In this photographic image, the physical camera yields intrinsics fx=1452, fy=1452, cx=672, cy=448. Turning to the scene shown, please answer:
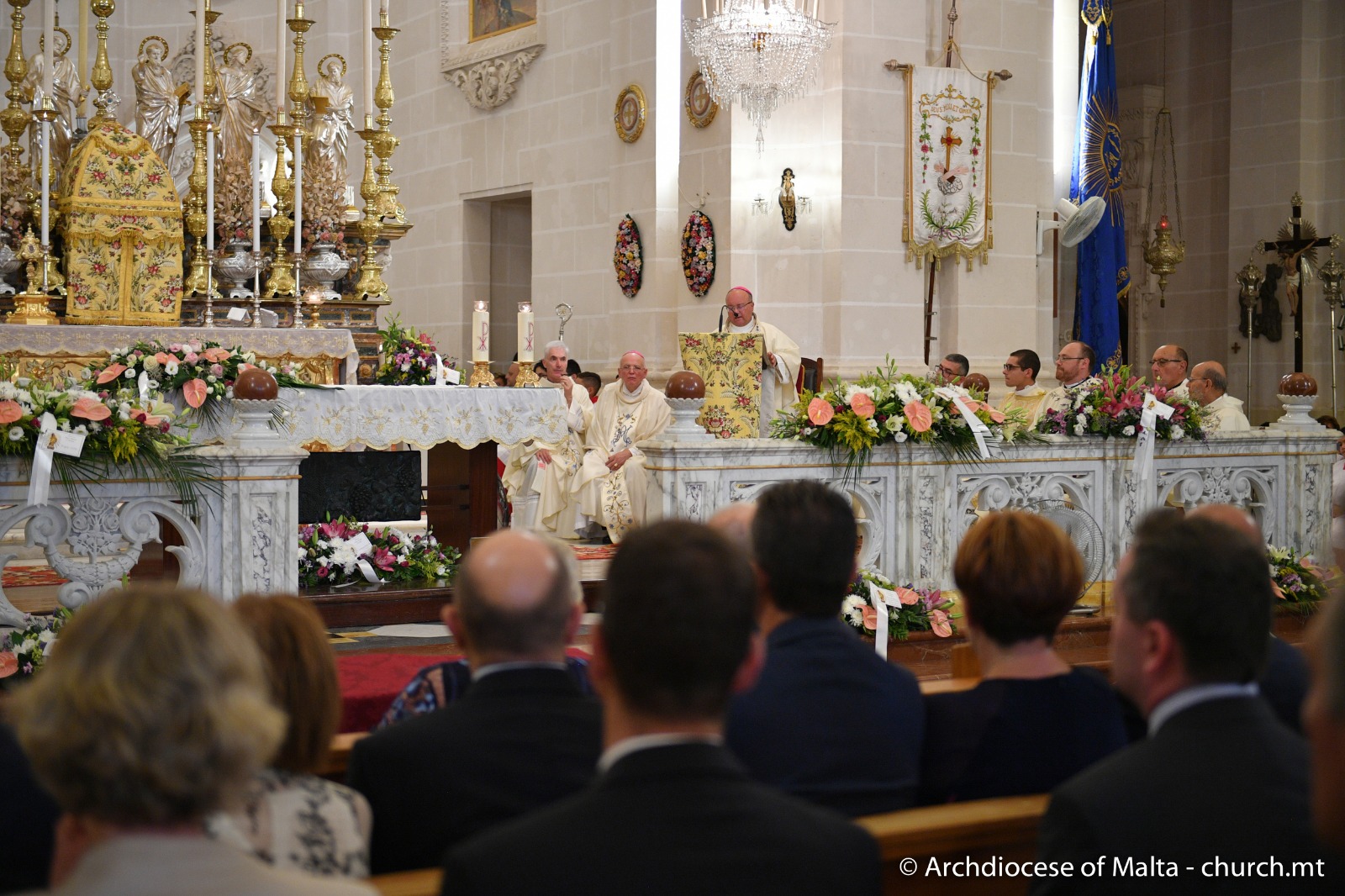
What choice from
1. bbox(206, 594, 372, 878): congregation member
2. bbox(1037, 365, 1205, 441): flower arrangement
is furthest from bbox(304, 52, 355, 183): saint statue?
bbox(206, 594, 372, 878): congregation member

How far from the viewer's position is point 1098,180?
42.2ft

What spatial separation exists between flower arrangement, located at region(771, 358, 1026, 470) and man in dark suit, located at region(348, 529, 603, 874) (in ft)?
13.8

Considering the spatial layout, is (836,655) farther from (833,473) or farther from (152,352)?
(152,352)

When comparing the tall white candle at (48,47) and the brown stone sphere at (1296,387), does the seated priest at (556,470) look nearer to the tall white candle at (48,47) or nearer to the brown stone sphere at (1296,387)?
the tall white candle at (48,47)

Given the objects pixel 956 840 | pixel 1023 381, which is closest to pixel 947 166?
pixel 1023 381

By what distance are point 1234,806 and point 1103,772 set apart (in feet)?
0.56

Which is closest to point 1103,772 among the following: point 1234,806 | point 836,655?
point 1234,806

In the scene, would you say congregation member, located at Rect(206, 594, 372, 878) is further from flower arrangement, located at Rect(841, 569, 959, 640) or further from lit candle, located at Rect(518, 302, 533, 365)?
lit candle, located at Rect(518, 302, 533, 365)

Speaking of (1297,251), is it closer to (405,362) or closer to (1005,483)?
(1005,483)

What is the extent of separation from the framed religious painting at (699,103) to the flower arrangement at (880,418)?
5.56m

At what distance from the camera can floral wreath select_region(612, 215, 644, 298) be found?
12875 millimetres

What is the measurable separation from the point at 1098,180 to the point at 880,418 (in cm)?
731

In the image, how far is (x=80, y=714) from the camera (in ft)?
4.65

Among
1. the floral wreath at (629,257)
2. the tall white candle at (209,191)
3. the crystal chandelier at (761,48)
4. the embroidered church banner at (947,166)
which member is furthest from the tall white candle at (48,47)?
the embroidered church banner at (947,166)
